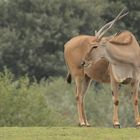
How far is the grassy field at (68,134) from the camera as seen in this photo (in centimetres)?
1322

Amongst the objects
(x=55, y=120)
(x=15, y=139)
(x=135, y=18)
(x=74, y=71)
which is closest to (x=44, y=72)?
Answer: (x=135, y=18)

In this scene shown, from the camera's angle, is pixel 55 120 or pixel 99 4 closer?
pixel 55 120

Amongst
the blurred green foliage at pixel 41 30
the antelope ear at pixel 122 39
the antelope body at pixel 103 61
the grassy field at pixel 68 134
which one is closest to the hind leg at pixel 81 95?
the antelope body at pixel 103 61

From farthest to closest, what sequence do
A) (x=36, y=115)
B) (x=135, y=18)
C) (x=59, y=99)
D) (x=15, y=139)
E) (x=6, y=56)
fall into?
1. (x=135, y=18)
2. (x=6, y=56)
3. (x=59, y=99)
4. (x=36, y=115)
5. (x=15, y=139)

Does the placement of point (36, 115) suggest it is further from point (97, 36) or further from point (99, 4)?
point (99, 4)

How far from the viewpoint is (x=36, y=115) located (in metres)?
24.7

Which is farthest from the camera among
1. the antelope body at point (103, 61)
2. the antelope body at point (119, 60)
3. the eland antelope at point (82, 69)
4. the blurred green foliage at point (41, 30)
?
the blurred green foliage at point (41, 30)

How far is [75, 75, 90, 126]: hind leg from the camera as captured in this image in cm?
1681

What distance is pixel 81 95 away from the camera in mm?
17188

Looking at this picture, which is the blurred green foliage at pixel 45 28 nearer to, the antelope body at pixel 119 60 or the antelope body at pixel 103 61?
the antelope body at pixel 103 61

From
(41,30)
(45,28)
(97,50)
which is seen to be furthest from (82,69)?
(45,28)

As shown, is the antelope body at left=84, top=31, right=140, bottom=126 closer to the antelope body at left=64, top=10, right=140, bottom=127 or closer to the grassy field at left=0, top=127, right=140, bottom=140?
the antelope body at left=64, top=10, right=140, bottom=127

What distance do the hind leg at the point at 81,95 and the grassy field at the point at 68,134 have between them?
6.72 feet

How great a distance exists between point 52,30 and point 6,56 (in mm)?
3056
